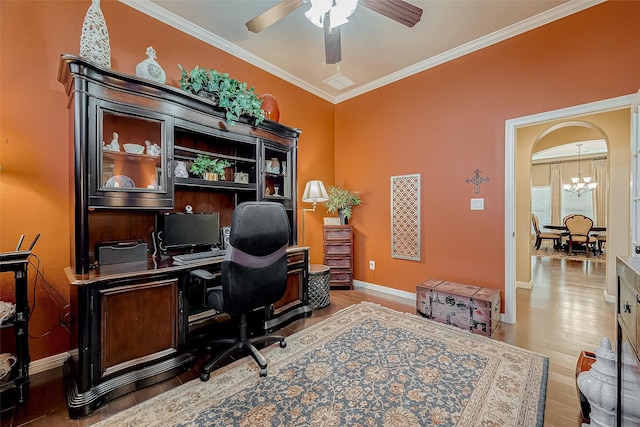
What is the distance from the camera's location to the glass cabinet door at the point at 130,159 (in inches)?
71.6

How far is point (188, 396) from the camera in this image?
1688 millimetres

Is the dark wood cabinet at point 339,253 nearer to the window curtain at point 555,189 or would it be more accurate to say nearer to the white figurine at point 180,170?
the white figurine at point 180,170

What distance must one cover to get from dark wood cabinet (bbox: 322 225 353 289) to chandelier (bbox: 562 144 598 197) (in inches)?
313

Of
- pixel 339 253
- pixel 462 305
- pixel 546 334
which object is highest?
pixel 339 253

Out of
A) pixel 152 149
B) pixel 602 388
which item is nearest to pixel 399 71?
pixel 152 149

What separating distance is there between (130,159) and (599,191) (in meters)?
11.3

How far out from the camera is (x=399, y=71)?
3.69m

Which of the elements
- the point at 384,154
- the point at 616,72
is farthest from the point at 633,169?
the point at 384,154

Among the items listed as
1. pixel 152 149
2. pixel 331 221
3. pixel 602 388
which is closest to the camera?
pixel 602 388

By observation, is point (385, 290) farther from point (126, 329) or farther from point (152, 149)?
point (152, 149)

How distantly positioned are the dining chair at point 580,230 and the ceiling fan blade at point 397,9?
756cm

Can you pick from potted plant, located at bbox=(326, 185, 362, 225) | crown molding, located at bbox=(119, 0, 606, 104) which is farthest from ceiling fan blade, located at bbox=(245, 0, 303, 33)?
potted plant, located at bbox=(326, 185, 362, 225)

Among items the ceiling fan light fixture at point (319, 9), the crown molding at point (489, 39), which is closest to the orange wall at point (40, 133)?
the ceiling fan light fixture at point (319, 9)

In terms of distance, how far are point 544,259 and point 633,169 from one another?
5745 mm
